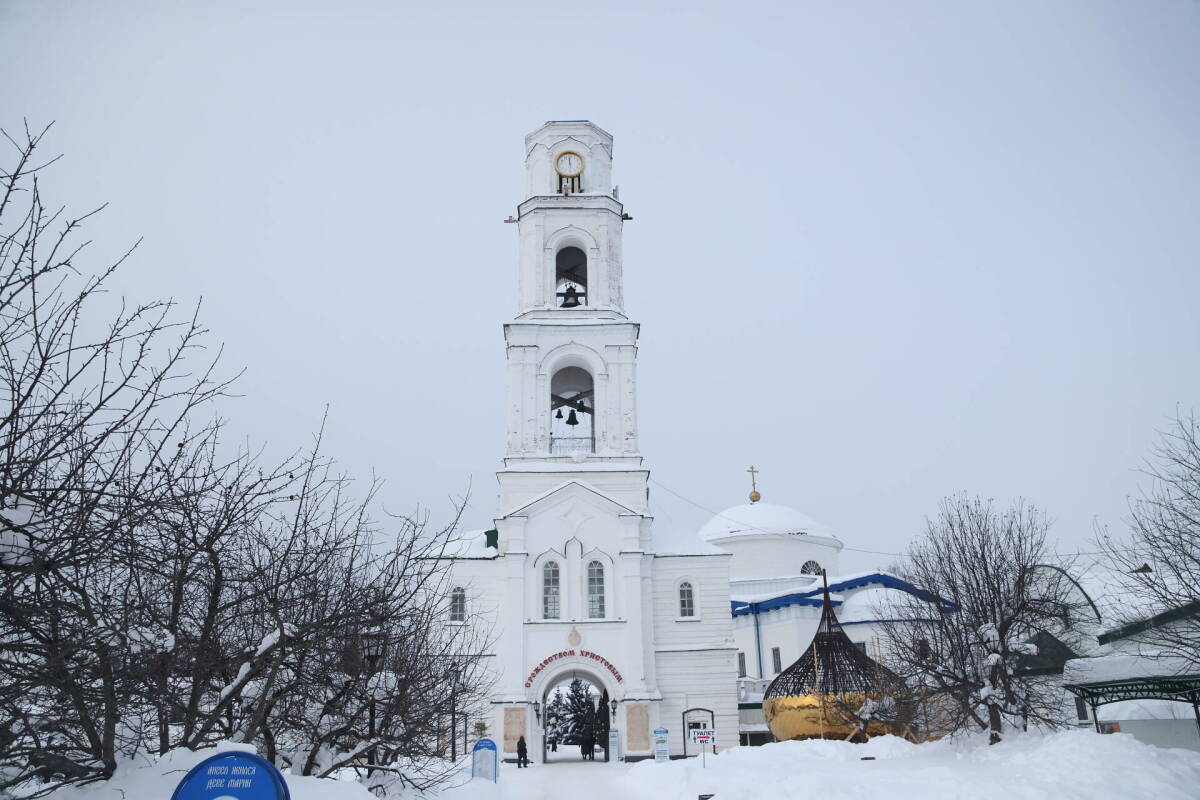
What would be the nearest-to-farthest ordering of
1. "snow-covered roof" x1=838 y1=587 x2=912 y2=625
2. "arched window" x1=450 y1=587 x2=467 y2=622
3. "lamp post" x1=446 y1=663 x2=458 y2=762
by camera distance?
"lamp post" x1=446 y1=663 x2=458 y2=762, "arched window" x1=450 y1=587 x2=467 y2=622, "snow-covered roof" x1=838 y1=587 x2=912 y2=625

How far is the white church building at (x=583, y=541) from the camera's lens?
32.9m

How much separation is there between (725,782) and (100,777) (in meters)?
14.1

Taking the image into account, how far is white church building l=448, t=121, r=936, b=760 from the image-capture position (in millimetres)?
32875

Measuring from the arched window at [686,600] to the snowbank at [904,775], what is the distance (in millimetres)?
9031

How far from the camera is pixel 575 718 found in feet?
182

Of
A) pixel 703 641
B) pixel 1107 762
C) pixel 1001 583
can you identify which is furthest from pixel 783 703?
pixel 1107 762

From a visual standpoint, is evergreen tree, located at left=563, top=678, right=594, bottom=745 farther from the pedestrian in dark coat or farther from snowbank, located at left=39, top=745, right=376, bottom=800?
snowbank, located at left=39, top=745, right=376, bottom=800

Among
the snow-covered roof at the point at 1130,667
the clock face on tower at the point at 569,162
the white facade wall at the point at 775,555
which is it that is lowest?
the snow-covered roof at the point at 1130,667

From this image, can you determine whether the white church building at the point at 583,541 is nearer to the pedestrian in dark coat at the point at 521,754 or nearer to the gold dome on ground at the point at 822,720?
the pedestrian in dark coat at the point at 521,754

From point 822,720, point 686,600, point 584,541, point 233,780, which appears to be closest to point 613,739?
point 686,600

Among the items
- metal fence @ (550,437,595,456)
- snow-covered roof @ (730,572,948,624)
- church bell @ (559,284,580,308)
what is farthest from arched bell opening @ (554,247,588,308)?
snow-covered roof @ (730,572,948,624)

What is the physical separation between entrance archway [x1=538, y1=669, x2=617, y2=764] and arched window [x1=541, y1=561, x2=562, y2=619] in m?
2.12

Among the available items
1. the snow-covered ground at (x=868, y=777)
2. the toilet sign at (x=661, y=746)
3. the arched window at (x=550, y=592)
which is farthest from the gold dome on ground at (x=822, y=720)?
the arched window at (x=550, y=592)

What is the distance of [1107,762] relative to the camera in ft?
45.1
